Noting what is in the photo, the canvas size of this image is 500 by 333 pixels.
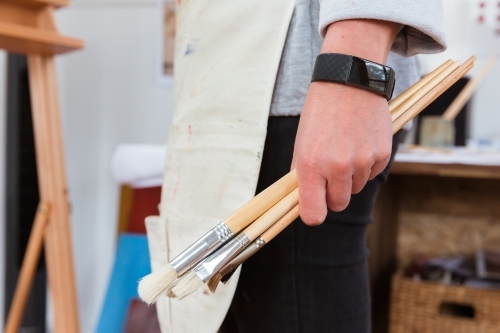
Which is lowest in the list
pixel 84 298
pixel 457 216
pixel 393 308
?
pixel 84 298

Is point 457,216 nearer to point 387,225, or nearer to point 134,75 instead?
point 387,225

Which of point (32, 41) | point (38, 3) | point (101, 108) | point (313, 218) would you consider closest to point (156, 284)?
point (313, 218)

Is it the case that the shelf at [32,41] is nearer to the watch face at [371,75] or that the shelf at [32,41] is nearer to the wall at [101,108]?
the wall at [101,108]

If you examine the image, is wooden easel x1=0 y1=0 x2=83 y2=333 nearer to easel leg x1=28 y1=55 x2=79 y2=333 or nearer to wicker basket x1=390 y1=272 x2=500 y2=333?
easel leg x1=28 y1=55 x2=79 y2=333

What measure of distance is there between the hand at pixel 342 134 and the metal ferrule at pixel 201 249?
66 mm

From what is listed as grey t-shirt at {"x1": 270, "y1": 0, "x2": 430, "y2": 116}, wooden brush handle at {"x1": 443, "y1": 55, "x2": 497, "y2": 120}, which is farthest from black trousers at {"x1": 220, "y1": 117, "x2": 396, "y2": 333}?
wooden brush handle at {"x1": 443, "y1": 55, "x2": 497, "y2": 120}

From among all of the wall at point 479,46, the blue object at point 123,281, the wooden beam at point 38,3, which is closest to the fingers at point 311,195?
the wooden beam at point 38,3

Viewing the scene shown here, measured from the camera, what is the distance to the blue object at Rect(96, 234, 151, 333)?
55.6 inches

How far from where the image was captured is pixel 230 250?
0.39 metres

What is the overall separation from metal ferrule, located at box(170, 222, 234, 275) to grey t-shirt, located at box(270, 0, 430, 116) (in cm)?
14

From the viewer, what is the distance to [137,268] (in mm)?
1429

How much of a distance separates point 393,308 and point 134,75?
1153 millimetres

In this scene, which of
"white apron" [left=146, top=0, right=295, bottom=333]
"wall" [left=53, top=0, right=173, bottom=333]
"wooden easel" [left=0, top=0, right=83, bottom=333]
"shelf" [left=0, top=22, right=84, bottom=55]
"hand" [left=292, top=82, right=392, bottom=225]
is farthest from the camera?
"wall" [left=53, top=0, right=173, bottom=333]

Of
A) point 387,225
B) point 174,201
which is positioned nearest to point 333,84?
point 174,201
